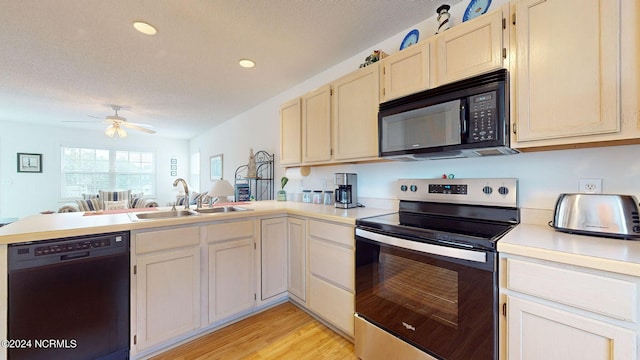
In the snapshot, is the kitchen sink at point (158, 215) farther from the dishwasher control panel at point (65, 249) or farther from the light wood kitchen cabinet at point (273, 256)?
the light wood kitchen cabinet at point (273, 256)

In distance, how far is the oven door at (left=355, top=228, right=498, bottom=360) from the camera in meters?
1.07

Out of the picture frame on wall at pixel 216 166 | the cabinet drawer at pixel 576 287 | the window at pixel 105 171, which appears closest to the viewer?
the cabinet drawer at pixel 576 287

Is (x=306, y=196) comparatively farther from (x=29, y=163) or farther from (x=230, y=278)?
(x=29, y=163)

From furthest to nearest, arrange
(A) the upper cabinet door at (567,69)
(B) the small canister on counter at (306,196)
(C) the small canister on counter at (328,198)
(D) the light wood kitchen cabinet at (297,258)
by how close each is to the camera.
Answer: (B) the small canister on counter at (306,196)
(C) the small canister on counter at (328,198)
(D) the light wood kitchen cabinet at (297,258)
(A) the upper cabinet door at (567,69)

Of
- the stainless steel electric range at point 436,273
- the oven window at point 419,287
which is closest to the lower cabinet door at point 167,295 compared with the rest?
the stainless steel electric range at point 436,273

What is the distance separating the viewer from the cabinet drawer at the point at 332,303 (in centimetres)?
173

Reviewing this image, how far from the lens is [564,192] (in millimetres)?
1322

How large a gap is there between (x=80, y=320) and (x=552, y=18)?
2902 mm

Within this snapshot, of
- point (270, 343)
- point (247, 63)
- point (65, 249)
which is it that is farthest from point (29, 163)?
point (270, 343)

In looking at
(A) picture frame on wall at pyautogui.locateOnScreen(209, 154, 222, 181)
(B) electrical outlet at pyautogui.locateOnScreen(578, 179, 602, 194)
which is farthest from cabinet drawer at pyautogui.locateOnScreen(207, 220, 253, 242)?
(A) picture frame on wall at pyautogui.locateOnScreen(209, 154, 222, 181)

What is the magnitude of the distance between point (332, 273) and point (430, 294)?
760mm

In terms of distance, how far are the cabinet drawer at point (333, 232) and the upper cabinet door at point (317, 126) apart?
2.11ft

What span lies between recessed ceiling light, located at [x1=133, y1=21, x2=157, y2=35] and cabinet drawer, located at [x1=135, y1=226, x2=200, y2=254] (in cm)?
161

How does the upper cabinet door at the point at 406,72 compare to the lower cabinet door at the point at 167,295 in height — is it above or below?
above
